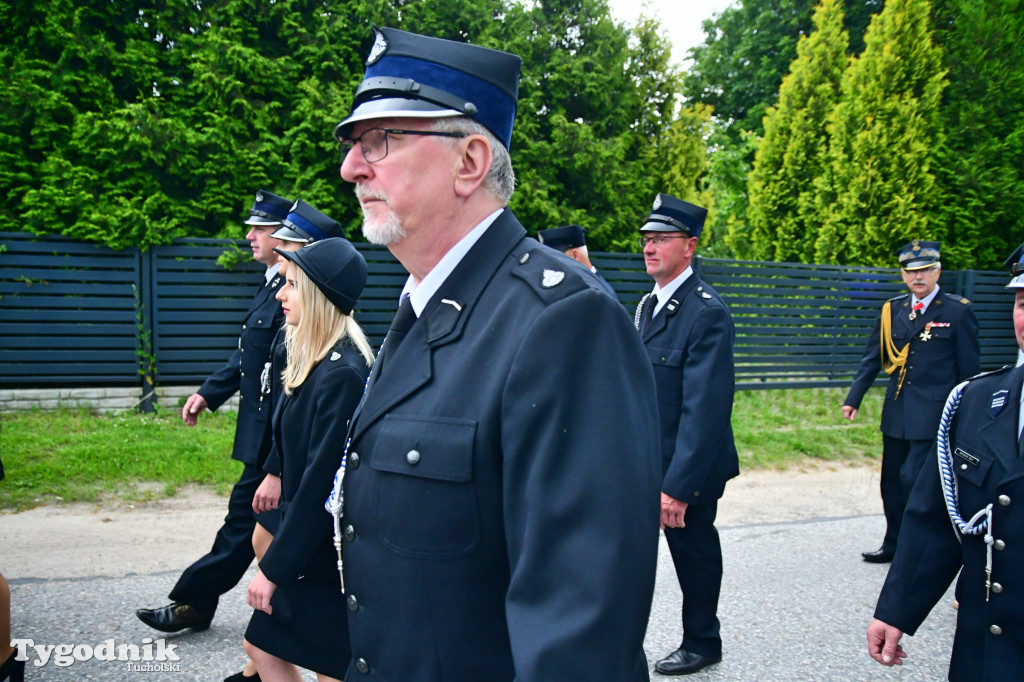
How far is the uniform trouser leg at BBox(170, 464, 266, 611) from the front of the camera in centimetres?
361

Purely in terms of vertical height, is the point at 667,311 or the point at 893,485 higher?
the point at 667,311

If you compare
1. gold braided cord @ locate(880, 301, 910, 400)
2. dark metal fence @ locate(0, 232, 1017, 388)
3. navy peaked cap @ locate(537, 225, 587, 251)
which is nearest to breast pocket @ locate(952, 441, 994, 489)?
navy peaked cap @ locate(537, 225, 587, 251)

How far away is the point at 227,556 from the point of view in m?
3.61

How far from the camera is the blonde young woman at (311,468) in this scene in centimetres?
231

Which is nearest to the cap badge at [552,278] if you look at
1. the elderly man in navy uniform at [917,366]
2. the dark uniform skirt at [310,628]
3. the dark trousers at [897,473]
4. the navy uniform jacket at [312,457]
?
the navy uniform jacket at [312,457]

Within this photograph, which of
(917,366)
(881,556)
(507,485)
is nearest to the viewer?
(507,485)

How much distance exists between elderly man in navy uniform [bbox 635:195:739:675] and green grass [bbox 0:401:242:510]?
3.96 metres

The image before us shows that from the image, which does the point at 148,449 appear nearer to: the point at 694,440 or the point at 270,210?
the point at 270,210

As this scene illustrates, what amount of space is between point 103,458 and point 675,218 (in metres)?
5.19

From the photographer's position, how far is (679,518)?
345 cm

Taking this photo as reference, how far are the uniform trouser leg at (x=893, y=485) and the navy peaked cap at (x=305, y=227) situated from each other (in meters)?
4.33

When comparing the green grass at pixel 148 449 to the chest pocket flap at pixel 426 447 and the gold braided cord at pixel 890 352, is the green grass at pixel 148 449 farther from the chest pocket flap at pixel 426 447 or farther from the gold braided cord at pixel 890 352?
the chest pocket flap at pixel 426 447

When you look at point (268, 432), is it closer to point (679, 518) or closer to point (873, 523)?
point (679, 518)

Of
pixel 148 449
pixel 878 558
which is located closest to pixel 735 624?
pixel 878 558
